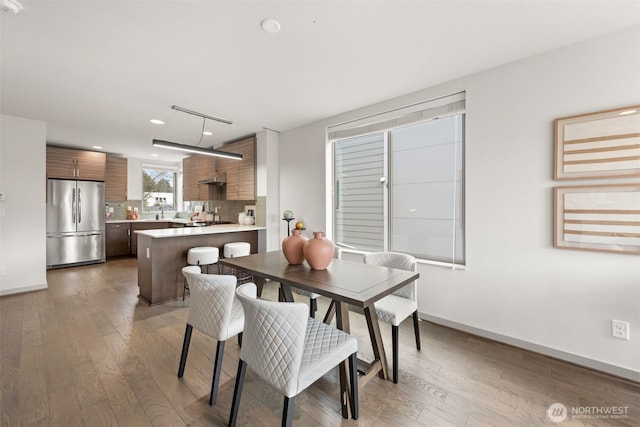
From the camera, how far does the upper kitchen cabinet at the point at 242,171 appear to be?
15.2 feet

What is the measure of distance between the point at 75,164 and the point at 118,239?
1.78 meters

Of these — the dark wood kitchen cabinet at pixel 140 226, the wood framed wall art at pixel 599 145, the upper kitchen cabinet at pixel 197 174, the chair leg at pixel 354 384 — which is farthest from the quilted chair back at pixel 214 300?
the dark wood kitchen cabinet at pixel 140 226

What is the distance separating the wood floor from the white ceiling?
8.14 ft

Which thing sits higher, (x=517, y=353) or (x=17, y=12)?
(x=17, y=12)

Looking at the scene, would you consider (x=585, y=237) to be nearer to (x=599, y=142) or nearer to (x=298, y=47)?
(x=599, y=142)

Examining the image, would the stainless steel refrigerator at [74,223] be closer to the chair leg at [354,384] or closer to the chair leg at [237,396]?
the chair leg at [237,396]

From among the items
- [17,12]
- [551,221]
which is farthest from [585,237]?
[17,12]

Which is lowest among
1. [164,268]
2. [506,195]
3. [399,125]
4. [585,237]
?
[164,268]

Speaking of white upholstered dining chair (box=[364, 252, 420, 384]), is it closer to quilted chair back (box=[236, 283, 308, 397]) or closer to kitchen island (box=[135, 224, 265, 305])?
quilted chair back (box=[236, 283, 308, 397])

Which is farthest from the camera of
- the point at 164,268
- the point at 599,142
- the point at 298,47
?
the point at 164,268

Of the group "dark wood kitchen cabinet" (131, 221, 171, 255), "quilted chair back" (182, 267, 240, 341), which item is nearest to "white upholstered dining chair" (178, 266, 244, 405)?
"quilted chair back" (182, 267, 240, 341)

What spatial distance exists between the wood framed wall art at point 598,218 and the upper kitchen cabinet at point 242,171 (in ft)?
13.1

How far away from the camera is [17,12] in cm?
170

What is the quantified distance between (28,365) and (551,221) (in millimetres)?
4323
